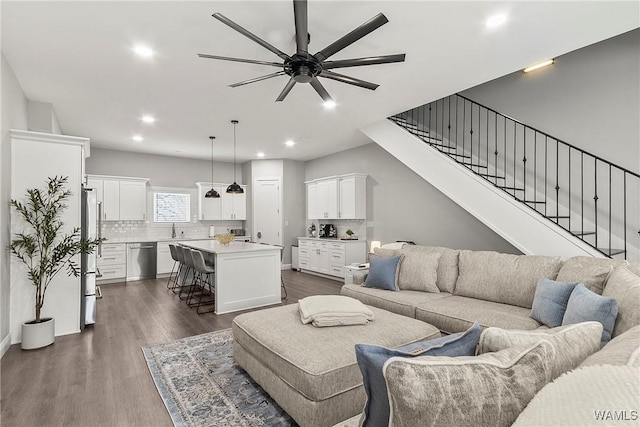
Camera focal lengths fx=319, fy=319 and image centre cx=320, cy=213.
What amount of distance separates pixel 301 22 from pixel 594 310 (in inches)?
99.7

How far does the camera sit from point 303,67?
2.56 metres

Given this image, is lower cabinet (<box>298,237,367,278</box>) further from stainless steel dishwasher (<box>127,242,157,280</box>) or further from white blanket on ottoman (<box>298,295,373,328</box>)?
white blanket on ottoman (<box>298,295,373,328</box>)

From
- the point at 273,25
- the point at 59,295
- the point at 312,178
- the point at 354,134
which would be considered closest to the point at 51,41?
the point at 273,25

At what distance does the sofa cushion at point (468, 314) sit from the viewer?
2.52 m

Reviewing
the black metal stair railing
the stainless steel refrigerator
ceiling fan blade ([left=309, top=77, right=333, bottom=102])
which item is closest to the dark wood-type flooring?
the stainless steel refrigerator

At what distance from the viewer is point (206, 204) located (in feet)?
26.9

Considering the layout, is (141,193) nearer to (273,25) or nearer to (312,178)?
(312,178)

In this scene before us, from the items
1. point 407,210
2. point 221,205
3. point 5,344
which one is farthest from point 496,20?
point 221,205

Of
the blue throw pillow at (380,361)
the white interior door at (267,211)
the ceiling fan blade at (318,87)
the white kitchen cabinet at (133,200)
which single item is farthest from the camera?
the white interior door at (267,211)

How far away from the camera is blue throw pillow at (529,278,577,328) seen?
2.31m

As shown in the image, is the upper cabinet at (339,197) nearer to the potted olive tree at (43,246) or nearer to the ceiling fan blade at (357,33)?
the ceiling fan blade at (357,33)

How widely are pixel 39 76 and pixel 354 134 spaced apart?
184 inches

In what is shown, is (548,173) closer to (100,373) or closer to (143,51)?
(143,51)

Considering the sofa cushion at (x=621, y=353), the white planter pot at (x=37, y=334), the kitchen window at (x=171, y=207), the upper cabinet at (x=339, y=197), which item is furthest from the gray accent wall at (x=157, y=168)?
the sofa cushion at (x=621, y=353)
